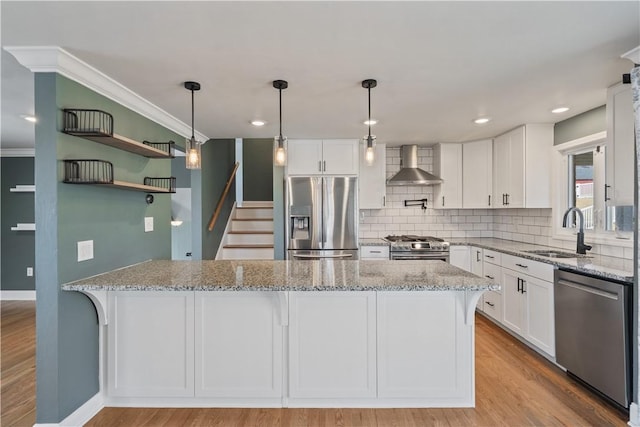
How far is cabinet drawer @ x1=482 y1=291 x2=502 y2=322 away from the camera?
11.9 ft

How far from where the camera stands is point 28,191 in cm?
492

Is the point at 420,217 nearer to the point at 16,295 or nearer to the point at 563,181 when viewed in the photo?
the point at 563,181

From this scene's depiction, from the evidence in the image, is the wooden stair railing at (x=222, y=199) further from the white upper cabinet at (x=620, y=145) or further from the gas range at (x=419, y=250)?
the white upper cabinet at (x=620, y=145)

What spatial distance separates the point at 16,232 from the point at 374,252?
524 centimetres

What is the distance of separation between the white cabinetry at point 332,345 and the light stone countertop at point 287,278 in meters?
0.18

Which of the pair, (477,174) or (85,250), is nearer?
(85,250)

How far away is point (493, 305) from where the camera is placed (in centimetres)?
377

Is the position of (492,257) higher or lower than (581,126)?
lower

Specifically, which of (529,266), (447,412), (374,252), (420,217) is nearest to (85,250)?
(447,412)

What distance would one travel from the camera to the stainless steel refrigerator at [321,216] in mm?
4211

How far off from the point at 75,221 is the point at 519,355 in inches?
144

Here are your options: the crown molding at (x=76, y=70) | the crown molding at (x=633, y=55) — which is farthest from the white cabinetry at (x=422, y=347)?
the crown molding at (x=76, y=70)

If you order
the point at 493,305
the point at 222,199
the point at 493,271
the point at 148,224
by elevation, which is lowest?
the point at 493,305

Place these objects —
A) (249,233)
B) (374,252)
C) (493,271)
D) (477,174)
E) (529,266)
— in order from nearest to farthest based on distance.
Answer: (529,266)
(493,271)
(374,252)
(477,174)
(249,233)
